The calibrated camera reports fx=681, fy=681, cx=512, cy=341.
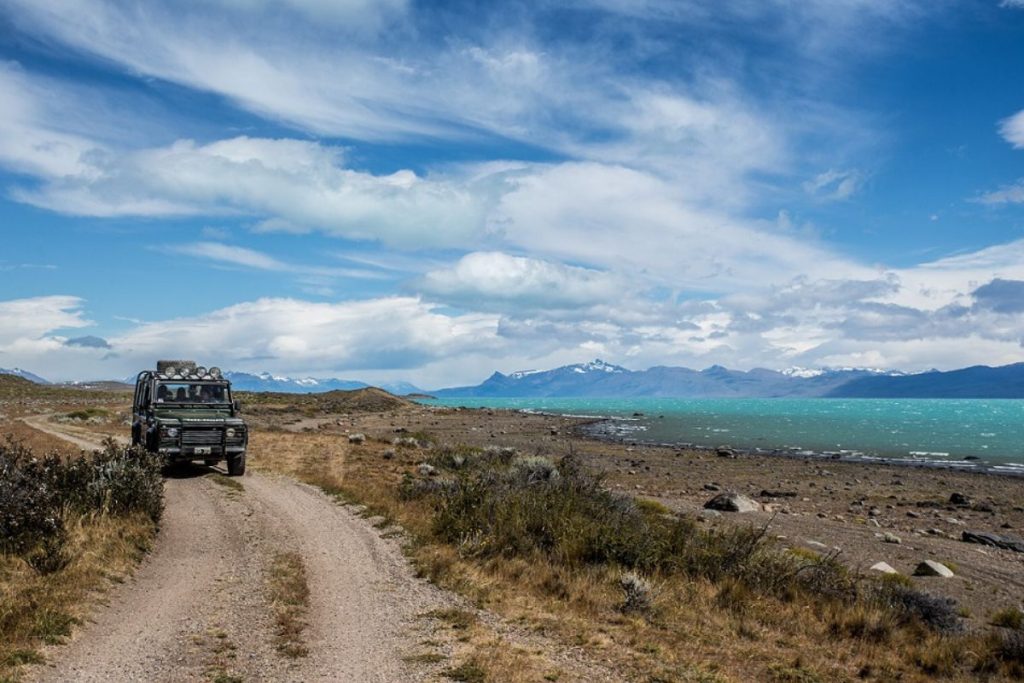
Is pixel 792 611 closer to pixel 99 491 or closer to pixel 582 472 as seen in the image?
pixel 582 472

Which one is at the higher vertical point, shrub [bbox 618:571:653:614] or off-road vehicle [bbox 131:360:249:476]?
off-road vehicle [bbox 131:360:249:476]

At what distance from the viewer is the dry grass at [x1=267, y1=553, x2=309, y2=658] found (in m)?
8.70

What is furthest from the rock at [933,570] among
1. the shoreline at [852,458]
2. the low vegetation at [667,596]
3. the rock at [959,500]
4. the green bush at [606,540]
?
the shoreline at [852,458]

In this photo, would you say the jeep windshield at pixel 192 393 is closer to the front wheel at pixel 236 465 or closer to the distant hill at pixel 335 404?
the front wheel at pixel 236 465

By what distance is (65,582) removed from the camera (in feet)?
33.0

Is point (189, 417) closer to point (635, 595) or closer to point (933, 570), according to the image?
point (635, 595)

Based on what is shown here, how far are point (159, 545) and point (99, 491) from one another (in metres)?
1.96

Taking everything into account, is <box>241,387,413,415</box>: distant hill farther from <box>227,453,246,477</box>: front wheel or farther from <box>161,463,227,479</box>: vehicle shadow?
<box>227,453,246,477</box>: front wheel

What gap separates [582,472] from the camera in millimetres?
20156

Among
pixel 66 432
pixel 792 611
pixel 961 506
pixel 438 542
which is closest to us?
pixel 792 611

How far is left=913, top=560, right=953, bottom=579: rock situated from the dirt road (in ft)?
39.2

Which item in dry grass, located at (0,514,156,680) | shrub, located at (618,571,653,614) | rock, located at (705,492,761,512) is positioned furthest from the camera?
rock, located at (705,492,761,512)

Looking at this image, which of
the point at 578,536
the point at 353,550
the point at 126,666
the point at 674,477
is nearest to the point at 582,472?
the point at 578,536

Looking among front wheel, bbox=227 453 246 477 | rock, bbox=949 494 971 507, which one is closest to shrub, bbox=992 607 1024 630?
rock, bbox=949 494 971 507
